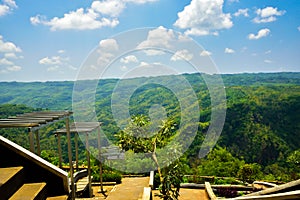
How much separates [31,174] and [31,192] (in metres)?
0.34

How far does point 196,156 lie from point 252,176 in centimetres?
2041

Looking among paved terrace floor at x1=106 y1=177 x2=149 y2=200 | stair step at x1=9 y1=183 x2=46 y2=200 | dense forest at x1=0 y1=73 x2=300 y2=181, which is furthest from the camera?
dense forest at x1=0 y1=73 x2=300 y2=181

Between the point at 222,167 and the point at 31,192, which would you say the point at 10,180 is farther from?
the point at 222,167

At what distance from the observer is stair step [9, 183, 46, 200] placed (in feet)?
8.19

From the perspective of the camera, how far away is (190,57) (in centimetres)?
1138

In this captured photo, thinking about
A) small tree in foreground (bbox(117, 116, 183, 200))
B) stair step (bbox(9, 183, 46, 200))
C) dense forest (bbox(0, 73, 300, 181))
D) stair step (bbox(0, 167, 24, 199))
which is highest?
stair step (bbox(0, 167, 24, 199))

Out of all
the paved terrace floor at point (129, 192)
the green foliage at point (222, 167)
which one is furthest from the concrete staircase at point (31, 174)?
the green foliage at point (222, 167)

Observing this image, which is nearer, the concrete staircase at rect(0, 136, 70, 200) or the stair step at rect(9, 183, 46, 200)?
the stair step at rect(9, 183, 46, 200)

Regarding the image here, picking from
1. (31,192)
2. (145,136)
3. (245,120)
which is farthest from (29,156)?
(245,120)

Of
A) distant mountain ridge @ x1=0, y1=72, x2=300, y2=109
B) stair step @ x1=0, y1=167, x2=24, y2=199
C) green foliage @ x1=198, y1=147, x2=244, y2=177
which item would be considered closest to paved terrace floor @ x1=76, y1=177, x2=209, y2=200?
stair step @ x1=0, y1=167, x2=24, y2=199

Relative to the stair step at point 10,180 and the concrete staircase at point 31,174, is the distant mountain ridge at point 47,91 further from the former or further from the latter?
the stair step at point 10,180

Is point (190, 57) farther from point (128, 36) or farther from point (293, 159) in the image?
point (293, 159)

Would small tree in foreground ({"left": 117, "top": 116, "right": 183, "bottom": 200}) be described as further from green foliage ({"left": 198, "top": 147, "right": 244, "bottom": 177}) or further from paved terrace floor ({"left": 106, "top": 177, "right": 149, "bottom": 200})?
green foliage ({"left": 198, "top": 147, "right": 244, "bottom": 177})

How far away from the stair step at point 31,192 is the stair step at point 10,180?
0.05 m
